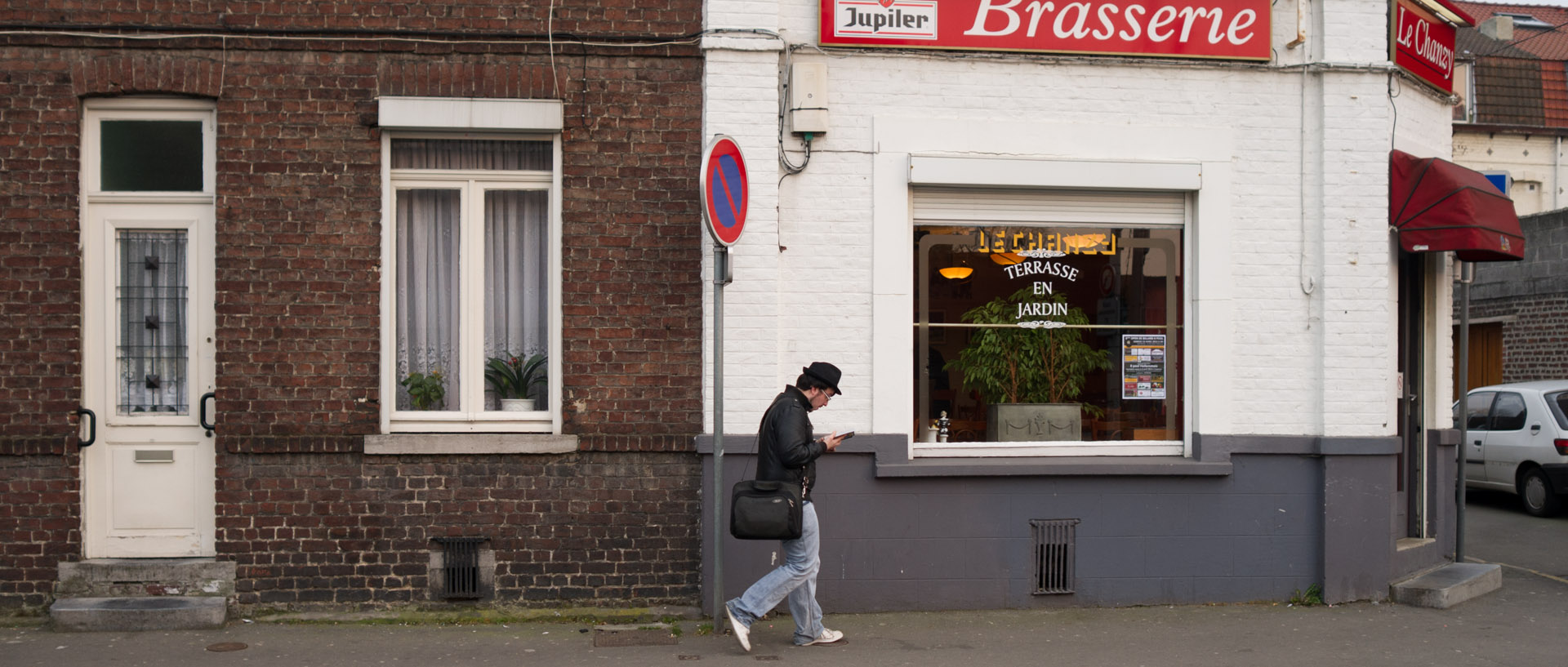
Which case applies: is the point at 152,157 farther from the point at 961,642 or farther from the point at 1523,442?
the point at 1523,442

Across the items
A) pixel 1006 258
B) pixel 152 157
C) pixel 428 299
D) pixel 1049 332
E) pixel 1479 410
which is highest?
pixel 152 157

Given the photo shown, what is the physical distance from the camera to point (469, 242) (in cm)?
796

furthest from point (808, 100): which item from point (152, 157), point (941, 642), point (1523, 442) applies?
point (1523, 442)

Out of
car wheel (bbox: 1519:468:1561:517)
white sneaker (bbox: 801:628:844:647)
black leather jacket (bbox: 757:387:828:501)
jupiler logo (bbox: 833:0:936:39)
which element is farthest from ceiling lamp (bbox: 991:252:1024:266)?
car wheel (bbox: 1519:468:1561:517)

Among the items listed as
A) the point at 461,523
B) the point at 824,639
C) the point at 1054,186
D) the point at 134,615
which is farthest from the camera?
the point at 1054,186

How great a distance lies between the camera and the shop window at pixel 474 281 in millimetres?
7895

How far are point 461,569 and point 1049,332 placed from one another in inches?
170

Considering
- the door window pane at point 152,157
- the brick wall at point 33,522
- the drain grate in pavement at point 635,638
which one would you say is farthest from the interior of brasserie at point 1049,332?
the brick wall at point 33,522

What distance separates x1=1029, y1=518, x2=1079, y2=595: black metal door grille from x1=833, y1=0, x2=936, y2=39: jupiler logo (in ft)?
11.0

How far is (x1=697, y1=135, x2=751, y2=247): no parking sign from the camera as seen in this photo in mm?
6719

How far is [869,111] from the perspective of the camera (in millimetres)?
7961

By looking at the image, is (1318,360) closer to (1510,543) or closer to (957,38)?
(957,38)

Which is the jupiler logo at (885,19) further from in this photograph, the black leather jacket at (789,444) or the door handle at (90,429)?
the door handle at (90,429)

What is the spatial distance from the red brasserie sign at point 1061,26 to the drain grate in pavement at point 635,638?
12.8 feet
